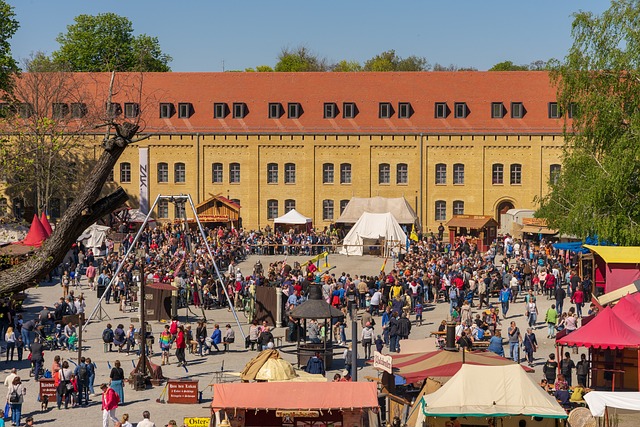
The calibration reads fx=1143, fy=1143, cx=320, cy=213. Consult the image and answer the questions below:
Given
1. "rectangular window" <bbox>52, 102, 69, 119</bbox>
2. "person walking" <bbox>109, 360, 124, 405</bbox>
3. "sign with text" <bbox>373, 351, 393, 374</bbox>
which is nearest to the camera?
"sign with text" <bbox>373, 351, 393, 374</bbox>

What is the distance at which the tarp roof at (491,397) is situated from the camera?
1984 centimetres

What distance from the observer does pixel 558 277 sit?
42094 millimetres

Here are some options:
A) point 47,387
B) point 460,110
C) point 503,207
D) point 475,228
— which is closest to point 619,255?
point 47,387

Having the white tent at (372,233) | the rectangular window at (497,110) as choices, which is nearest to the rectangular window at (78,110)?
the white tent at (372,233)

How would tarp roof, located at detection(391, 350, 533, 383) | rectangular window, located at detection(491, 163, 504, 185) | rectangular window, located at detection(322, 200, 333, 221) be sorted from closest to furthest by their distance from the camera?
1. tarp roof, located at detection(391, 350, 533, 383)
2. rectangular window, located at detection(491, 163, 504, 185)
3. rectangular window, located at detection(322, 200, 333, 221)

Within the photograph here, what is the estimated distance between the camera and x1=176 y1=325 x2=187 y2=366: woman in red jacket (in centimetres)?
3157

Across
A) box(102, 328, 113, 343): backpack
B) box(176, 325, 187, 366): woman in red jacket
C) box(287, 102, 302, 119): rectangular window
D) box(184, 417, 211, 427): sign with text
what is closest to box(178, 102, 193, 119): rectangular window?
box(287, 102, 302, 119): rectangular window

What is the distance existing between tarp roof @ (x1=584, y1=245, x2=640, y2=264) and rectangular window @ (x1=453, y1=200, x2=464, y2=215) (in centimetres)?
3427

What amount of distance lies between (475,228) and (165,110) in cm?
2087

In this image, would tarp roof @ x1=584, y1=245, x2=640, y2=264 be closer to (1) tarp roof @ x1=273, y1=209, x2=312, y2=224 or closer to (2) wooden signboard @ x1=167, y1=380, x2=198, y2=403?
(2) wooden signboard @ x1=167, y1=380, x2=198, y2=403

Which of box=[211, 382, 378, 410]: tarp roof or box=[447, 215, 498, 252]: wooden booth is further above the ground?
box=[447, 215, 498, 252]: wooden booth

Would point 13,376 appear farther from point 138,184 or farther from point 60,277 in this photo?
point 138,184

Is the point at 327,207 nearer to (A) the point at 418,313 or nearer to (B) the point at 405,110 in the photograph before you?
(B) the point at 405,110

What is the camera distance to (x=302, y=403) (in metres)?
19.6
